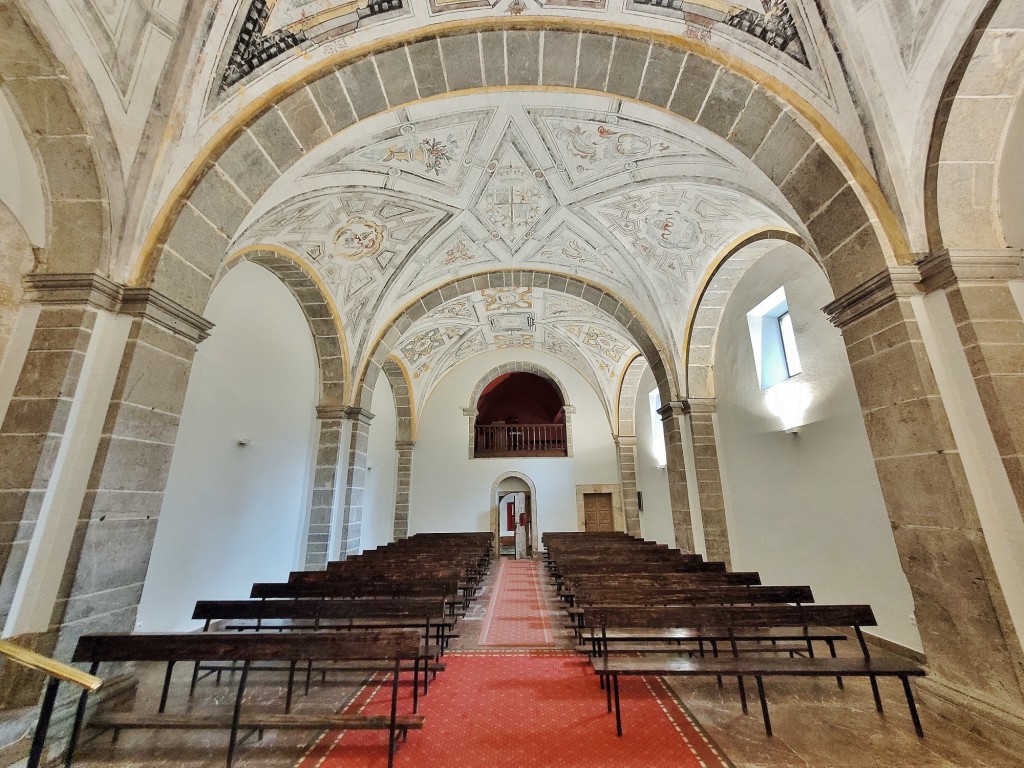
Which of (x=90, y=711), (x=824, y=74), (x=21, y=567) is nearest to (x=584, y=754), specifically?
(x=90, y=711)

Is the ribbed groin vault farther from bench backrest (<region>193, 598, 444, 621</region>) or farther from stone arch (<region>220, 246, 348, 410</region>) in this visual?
bench backrest (<region>193, 598, 444, 621</region>)

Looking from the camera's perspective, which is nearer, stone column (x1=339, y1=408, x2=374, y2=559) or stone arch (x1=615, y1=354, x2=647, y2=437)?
stone column (x1=339, y1=408, x2=374, y2=559)

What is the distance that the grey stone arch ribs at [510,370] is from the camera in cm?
1255

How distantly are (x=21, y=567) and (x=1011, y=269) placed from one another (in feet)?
21.2

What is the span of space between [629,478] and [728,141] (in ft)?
30.3

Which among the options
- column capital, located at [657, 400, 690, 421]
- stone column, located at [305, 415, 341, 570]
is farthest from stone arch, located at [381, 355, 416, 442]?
column capital, located at [657, 400, 690, 421]

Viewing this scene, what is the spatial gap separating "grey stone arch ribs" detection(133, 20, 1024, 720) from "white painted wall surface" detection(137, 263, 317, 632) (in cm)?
185

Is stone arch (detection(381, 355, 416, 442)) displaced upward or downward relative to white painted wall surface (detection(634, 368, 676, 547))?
upward

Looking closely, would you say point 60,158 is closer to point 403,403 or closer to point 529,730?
point 529,730

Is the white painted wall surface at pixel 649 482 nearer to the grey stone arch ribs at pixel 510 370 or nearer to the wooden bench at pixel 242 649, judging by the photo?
the grey stone arch ribs at pixel 510 370

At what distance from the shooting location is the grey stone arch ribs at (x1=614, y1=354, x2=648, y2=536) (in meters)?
11.5

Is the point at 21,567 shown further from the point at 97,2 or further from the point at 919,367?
the point at 919,367

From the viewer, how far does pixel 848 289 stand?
10.9ft

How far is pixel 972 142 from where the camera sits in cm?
301
